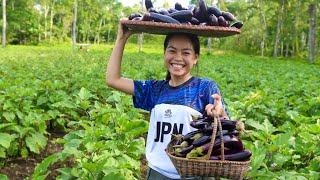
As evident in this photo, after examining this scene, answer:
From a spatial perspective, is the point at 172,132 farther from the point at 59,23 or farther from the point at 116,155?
the point at 59,23

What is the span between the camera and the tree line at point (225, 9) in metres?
51.2

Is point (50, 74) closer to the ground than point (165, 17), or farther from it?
closer to the ground

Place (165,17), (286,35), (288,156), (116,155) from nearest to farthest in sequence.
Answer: (165,17) → (288,156) → (116,155) → (286,35)

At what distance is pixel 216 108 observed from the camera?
2734mm

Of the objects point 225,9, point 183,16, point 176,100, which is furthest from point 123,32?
point 225,9

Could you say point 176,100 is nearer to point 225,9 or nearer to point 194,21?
point 194,21

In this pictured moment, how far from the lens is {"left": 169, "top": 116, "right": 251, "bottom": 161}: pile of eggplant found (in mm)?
2648

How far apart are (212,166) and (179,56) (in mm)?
790

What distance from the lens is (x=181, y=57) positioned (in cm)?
310

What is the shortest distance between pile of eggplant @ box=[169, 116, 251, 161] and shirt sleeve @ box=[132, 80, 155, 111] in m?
0.58

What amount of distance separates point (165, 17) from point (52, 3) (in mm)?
63599

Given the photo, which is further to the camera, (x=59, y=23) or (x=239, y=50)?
(x=59, y=23)

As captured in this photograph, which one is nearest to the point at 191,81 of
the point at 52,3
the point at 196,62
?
the point at 196,62

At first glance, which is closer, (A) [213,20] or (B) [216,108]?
(B) [216,108]
